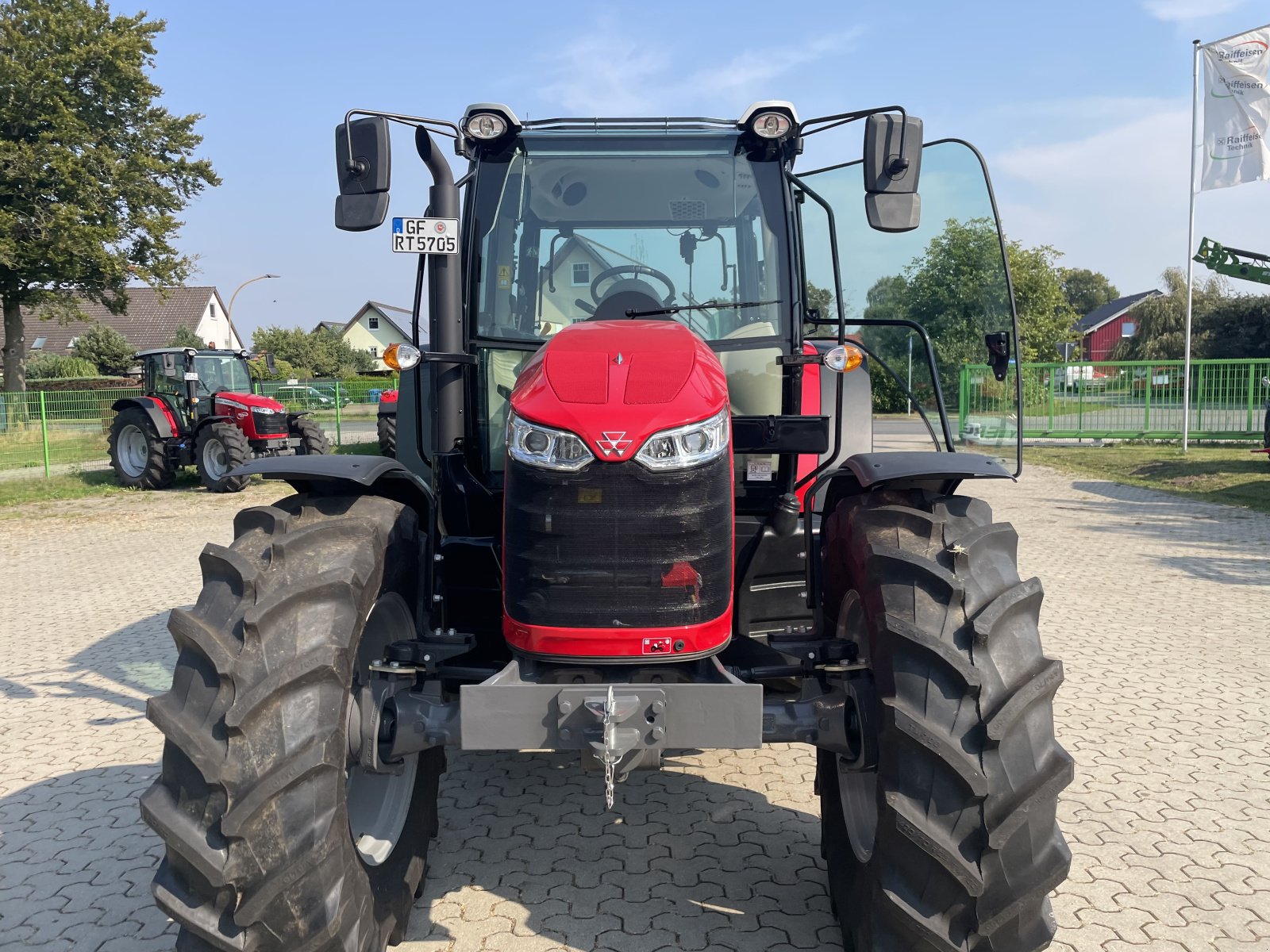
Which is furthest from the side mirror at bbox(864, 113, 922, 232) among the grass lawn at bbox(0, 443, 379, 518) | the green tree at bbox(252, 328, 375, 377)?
the green tree at bbox(252, 328, 375, 377)

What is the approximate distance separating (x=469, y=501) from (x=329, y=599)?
102cm

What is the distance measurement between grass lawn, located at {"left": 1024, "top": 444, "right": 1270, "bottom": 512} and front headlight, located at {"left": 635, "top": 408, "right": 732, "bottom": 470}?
41.0 feet

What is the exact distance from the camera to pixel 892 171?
3287 millimetres

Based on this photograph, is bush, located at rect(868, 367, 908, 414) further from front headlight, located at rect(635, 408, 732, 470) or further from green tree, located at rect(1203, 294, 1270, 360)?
green tree, located at rect(1203, 294, 1270, 360)

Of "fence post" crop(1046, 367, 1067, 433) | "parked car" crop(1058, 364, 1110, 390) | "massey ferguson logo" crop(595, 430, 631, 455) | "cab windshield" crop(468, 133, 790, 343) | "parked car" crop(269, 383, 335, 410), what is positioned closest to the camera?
"massey ferguson logo" crop(595, 430, 631, 455)

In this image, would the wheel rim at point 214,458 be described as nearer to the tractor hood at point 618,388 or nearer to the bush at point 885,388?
the bush at point 885,388

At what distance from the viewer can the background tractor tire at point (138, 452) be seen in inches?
651

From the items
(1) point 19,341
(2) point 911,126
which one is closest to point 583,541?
(2) point 911,126

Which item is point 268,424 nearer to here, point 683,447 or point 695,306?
point 695,306

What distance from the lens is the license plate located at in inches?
132

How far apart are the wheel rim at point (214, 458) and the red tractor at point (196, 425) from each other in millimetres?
13

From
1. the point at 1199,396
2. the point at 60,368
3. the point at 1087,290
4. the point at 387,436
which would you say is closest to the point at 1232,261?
the point at 1199,396

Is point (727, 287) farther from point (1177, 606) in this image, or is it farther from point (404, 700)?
point (1177, 606)

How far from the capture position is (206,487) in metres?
16.5
